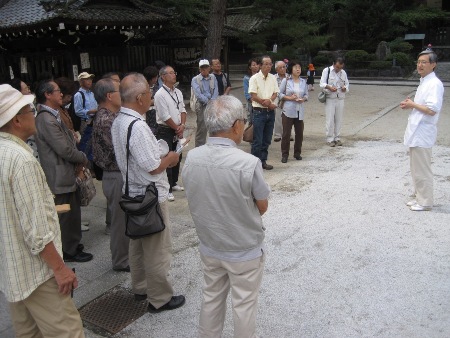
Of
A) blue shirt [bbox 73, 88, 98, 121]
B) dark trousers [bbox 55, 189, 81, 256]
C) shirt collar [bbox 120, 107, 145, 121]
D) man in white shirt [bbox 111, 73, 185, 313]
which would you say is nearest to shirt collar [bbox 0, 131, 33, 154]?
man in white shirt [bbox 111, 73, 185, 313]

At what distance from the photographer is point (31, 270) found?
2.12 metres

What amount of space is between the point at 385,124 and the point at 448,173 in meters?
4.39

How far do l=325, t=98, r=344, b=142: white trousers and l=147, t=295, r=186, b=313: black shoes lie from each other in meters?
5.83

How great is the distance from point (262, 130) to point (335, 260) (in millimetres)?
3277

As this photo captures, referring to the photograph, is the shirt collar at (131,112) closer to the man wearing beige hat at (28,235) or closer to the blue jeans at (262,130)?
the man wearing beige hat at (28,235)

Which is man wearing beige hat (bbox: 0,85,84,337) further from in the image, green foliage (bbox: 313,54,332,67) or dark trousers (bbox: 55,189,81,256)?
green foliage (bbox: 313,54,332,67)

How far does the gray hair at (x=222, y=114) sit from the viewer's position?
93.7 inches

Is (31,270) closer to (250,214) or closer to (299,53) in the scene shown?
(250,214)

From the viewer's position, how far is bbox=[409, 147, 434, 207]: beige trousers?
493 cm

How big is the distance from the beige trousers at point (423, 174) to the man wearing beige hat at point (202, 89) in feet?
11.3

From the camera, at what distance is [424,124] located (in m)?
4.88

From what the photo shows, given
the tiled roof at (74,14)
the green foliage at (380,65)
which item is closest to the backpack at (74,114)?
the tiled roof at (74,14)

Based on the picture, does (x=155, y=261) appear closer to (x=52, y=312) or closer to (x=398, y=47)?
(x=52, y=312)

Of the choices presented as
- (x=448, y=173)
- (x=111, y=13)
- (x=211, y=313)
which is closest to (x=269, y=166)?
(x=448, y=173)
